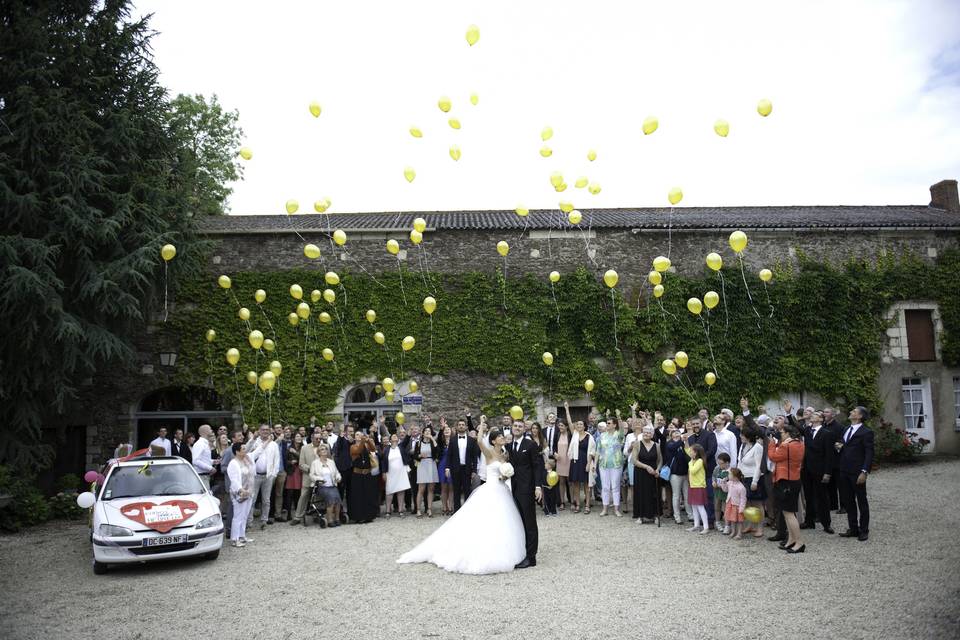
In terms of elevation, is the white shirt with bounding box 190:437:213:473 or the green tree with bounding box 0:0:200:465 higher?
the green tree with bounding box 0:0:200:465

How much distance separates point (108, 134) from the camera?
14188 mm

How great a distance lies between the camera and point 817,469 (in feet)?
31.0

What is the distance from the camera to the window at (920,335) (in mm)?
17766

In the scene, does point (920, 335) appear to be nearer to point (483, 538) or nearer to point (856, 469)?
point (856, 469)

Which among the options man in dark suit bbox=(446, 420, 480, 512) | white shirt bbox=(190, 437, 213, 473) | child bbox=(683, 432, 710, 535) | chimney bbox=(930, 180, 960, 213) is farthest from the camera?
chimney bbox=(930, 180, 960, 213)

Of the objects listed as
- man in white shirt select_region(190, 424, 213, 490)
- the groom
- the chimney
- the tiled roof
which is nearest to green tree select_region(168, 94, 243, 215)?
the tiled roof

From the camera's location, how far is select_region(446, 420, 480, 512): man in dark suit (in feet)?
40.8

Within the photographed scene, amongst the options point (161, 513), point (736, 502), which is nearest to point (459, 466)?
point (736, 502)

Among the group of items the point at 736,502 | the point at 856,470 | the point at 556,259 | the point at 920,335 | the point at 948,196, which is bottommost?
the point at 736,502

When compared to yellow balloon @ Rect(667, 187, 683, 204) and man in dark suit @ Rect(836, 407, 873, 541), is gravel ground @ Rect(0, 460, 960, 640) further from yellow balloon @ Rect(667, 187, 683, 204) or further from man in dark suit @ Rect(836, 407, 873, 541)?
yellow balloon @ Rect(667, 187, 683, 204)

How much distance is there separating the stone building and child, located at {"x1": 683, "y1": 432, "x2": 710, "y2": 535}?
664cm

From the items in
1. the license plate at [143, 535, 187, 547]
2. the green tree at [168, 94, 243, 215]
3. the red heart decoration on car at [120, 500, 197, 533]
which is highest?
the green tree at [168, 94, 243, 215]

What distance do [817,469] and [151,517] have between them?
9057 mm

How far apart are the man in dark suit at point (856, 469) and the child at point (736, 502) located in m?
1.31
